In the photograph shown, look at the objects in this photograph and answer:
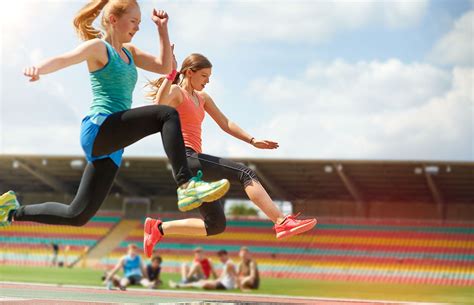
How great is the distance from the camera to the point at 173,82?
7.34 metres

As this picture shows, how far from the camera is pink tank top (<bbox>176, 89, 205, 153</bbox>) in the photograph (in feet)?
23.3

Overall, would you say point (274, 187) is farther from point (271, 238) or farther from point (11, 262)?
point (11, 262)

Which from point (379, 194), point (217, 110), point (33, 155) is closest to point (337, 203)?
point (379, 194)

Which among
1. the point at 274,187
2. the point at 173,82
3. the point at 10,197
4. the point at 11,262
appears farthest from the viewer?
the point at 274,187

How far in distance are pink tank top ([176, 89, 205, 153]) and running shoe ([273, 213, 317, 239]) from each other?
3.54 feet

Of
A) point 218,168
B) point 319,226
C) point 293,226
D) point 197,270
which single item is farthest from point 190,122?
point 319,226

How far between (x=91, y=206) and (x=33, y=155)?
3522cm

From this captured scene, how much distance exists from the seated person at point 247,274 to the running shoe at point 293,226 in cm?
1140

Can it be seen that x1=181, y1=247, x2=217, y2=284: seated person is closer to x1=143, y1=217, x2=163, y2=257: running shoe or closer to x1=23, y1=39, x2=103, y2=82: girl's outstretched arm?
x1=143, y1=217, x2=163, y2=257: running shoe

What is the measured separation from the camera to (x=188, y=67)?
7277mm

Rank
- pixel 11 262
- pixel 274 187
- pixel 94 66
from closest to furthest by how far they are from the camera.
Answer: pixel 94 66
pixel 11 262
pixel 274 187

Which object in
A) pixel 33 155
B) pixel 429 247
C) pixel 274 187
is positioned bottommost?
pixel 429 247

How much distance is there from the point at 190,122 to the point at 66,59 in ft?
6.41

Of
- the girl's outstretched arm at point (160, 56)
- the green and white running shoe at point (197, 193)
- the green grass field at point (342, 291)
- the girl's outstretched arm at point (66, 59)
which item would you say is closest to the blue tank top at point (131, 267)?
the green grass field at point (342, 291)
